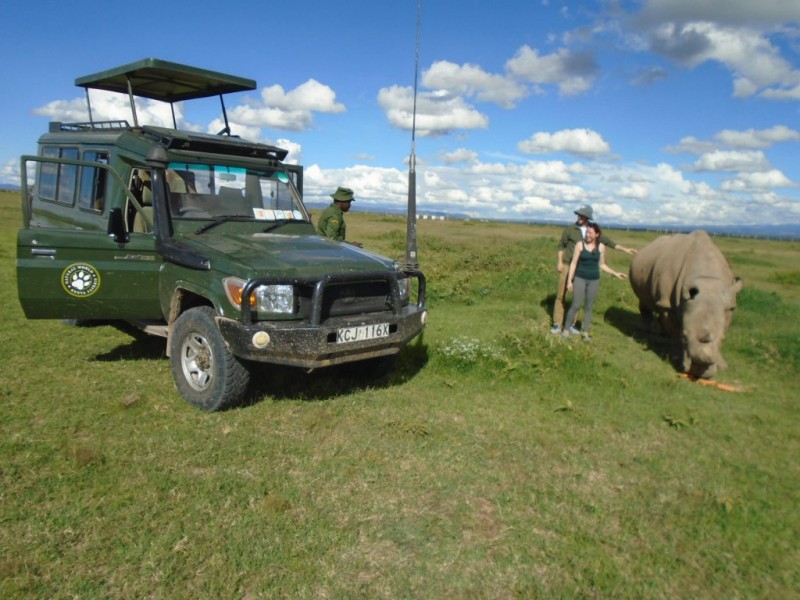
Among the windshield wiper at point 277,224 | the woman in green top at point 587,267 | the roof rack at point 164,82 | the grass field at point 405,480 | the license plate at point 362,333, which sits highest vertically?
the roof rack at point 164,82

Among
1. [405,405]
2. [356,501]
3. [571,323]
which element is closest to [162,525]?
[356,501]

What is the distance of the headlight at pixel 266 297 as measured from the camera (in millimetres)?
4652

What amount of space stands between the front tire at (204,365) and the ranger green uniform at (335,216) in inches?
116

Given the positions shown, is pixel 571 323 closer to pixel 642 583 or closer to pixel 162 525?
pixel 642 583

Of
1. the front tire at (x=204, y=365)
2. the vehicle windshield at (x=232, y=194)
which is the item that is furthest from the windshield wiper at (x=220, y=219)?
the front tire at (x=204, y=365)

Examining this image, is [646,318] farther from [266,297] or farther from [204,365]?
[204,365]

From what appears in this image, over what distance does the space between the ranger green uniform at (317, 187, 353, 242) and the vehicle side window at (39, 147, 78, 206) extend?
294 centimetres

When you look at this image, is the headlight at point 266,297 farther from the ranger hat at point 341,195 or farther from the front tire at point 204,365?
the ranger hat at point 341,195

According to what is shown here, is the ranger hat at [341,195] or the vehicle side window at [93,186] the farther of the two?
the ranger hat at [341,195]

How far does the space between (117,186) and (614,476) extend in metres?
5.49

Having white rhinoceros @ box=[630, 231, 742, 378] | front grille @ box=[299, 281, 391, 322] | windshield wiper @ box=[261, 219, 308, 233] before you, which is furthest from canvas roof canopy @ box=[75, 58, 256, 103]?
white rhinoceros @ box=[630, 231, 742, 378]

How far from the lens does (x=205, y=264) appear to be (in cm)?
495

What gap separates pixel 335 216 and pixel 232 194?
212 centimetres

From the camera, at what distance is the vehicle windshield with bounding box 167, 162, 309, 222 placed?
587cm
